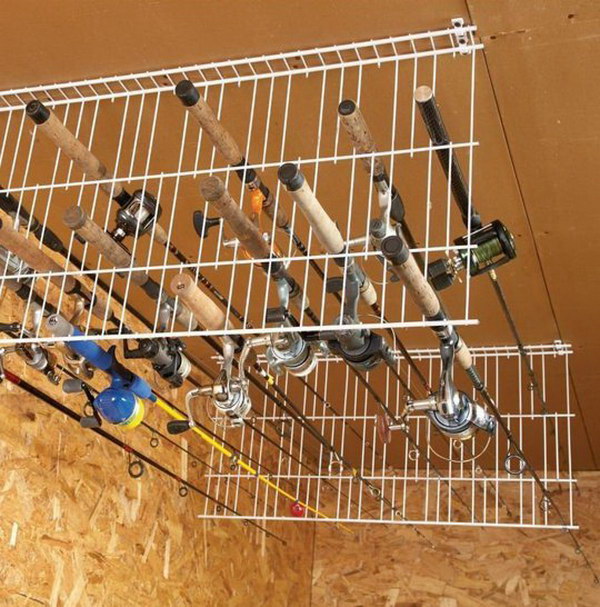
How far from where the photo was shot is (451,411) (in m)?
2.11

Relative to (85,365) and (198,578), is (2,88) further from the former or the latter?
(198,578)

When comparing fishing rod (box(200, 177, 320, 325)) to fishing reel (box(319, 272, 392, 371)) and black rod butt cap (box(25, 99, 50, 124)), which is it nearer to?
fishing reel (box(319, 272, 392, 371))

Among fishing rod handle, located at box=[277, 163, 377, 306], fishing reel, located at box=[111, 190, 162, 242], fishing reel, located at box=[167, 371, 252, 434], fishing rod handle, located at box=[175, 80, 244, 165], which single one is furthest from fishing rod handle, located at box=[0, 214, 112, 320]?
fishing rod handle, located at box=[277, 163, 377, 306]

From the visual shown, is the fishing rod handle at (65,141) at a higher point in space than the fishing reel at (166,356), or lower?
higher

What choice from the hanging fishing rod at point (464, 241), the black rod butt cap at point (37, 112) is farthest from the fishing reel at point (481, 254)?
the black rod butt cap at point (37, 112)

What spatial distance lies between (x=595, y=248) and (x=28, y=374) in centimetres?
173

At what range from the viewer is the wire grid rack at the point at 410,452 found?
3275mm

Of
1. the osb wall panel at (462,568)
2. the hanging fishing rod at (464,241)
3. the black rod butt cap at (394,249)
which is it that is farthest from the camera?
the osb wall panel at (462,568)

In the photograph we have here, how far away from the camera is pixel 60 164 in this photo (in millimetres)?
2379

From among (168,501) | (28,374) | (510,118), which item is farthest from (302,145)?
(168,501)

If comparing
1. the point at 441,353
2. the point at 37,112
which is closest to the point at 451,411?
the point at 441,353

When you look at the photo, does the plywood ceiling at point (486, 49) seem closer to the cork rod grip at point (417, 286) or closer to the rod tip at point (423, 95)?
the rod tip at point (423, 95)

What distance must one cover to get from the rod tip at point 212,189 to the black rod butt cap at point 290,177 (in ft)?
0.43

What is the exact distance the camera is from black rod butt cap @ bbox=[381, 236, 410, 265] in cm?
146
